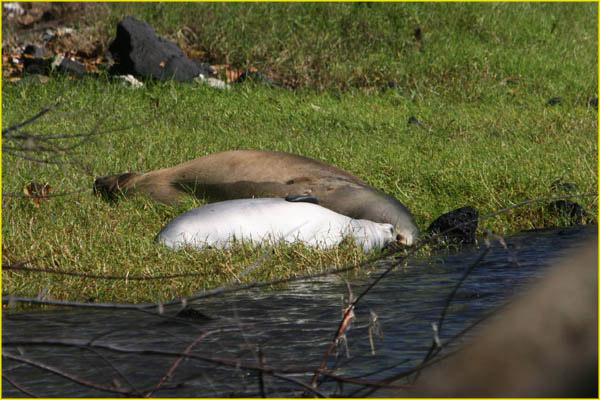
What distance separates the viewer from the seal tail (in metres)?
6.38

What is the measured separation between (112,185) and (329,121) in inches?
151

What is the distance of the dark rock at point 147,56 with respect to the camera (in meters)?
10.9

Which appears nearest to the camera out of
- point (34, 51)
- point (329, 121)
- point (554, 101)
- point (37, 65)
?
point (329, 121)

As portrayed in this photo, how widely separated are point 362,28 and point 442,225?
7.60 m

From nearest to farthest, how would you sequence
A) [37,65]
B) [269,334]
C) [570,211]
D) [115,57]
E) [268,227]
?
[269,334] → [268,227] → [570,211] → [37,65] → [115,57]

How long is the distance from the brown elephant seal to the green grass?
0.31 metres

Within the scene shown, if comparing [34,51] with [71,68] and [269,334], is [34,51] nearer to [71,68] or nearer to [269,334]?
[71,68]

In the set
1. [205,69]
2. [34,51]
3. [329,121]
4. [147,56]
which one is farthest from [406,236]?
[34,51]

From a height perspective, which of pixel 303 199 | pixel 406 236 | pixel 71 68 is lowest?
pixel 406 236

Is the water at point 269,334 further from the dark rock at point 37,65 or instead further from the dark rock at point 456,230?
the dark rock at point 37,65

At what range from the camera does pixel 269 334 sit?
3682 millimetres

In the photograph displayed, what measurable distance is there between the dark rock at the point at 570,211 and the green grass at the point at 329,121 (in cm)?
11

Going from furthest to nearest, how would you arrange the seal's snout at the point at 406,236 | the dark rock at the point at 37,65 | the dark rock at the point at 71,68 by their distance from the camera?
the dark rock at the point at 37,65, the dark rock at the point at 71,68, the seal's snout at the point at 406,236

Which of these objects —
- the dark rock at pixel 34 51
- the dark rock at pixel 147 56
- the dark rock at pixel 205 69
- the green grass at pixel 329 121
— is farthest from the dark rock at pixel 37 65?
the dark rock at pixel 205 69
